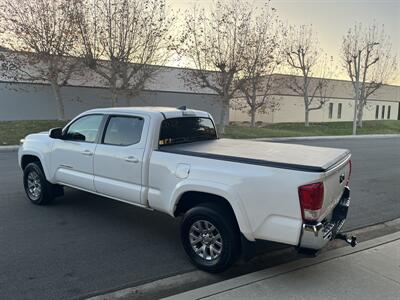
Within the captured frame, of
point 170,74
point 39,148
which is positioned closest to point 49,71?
point 170,74

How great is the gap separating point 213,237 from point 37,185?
12.0 ft

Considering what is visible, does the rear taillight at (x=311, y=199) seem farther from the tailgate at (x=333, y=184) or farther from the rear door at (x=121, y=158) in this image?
the rear door at (x=121, y=158)

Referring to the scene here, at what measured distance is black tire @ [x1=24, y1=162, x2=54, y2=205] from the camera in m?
6.09

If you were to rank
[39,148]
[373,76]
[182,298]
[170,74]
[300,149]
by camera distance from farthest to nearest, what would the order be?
1. [373,76]
2. [170,74]
3. [39,148]
4. [300,149]
5. [182,298]

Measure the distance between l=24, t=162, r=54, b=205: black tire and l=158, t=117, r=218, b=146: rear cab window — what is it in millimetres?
2537

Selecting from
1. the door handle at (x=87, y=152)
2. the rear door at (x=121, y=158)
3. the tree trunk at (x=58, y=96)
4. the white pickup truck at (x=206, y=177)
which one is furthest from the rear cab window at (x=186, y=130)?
the tree trunk at (x=58, y=96)

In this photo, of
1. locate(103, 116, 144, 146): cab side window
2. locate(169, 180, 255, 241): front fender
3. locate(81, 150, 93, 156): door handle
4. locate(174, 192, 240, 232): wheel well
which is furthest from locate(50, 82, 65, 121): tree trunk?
locate(169, 180, 255, 241): front fender

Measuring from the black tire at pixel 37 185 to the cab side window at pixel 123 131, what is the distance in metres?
1.70

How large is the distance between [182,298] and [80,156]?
110 inches

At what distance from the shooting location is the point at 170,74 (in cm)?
2820

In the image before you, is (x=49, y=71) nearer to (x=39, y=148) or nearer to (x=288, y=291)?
(x=39, y=148)

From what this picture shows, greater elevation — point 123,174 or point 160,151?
point 160,151

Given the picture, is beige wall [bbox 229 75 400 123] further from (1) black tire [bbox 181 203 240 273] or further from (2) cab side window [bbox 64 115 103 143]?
(1) black tire [bbox 181 203 240 273]

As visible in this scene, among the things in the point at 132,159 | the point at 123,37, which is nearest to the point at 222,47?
the point at 123,37
